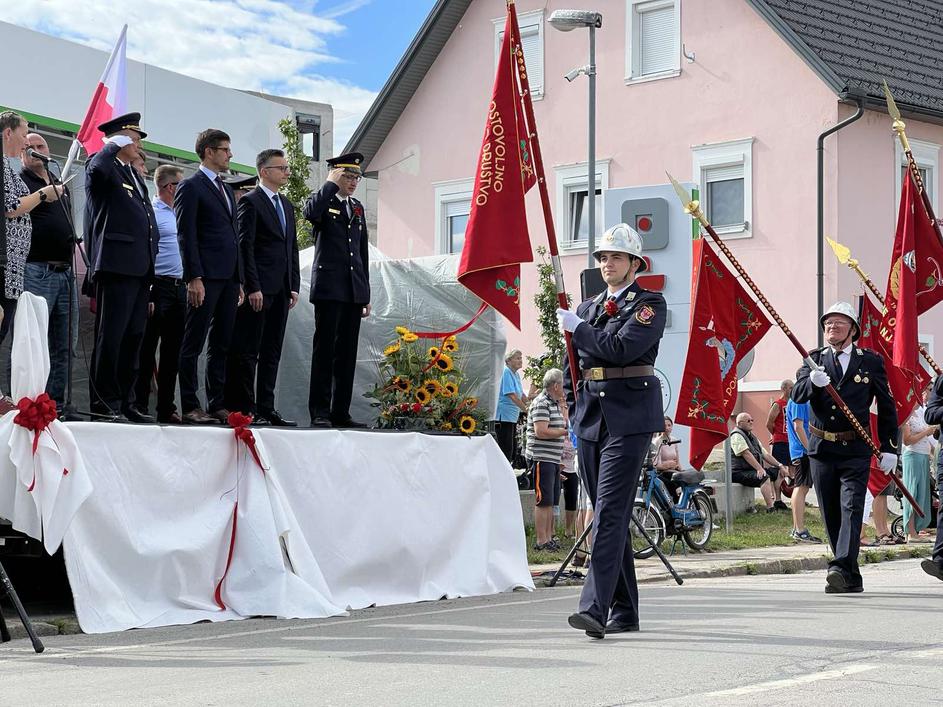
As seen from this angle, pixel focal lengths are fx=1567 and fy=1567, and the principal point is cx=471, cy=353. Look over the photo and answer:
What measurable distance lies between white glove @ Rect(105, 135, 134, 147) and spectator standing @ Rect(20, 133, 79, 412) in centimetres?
46

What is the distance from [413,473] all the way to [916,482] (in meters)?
8.64

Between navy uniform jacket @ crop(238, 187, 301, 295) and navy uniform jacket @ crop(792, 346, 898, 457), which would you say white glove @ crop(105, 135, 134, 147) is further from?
navy uniform jacket @ crop(792, 346, 898, 457)

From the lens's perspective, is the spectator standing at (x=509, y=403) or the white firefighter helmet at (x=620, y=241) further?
the spectator standing at (x=509, y=403)

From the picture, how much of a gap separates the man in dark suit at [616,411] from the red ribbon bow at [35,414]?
298 centimetres

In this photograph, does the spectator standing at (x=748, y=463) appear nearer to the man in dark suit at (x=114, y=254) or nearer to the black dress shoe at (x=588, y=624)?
the man in dark suit at (x=114, y=254)

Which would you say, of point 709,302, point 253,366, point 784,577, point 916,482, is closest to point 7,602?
point 253,366

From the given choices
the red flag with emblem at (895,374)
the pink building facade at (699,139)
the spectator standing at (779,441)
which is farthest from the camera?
the pink building facade at (699,139)

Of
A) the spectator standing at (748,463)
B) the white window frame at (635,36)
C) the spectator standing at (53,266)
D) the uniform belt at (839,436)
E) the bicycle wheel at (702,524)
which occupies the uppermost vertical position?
the white window frame at (635,36)

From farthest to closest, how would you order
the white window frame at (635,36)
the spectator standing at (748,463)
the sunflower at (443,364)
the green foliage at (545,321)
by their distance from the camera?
the white window frame at (635,36) < the green foliage at (545,321) < the spectator standing at (748,463) < the sunflower at (443,364)

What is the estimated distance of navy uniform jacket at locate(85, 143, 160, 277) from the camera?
1052cm

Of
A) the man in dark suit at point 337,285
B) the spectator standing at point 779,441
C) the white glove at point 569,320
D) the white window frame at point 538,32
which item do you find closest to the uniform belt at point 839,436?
the white glove at point 569,320

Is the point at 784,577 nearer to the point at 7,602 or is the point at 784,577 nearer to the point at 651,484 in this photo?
the point at 651,484

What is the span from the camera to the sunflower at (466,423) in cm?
1272

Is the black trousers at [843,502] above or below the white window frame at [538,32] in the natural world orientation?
below
